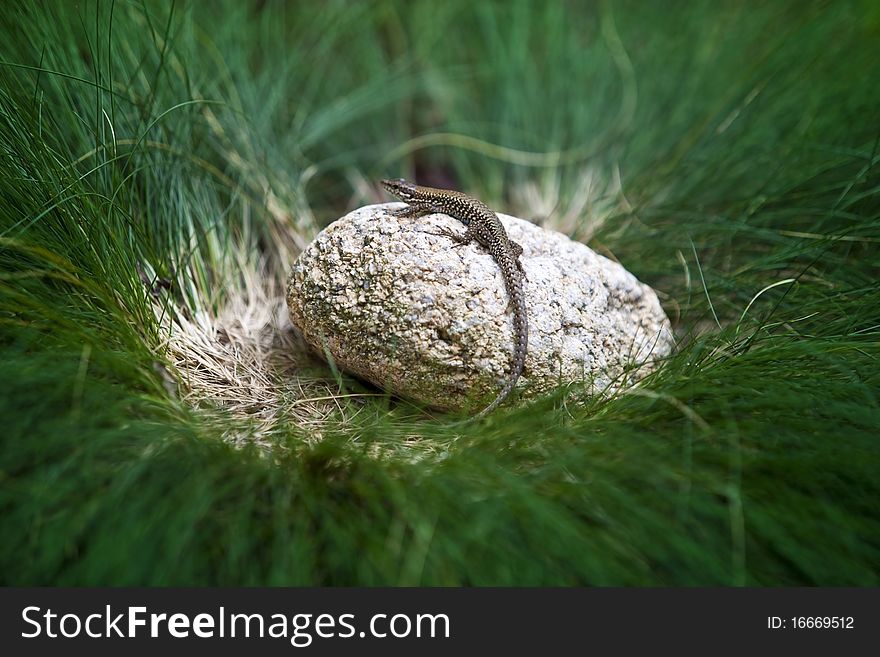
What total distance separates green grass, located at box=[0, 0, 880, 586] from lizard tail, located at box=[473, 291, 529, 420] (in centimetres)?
6

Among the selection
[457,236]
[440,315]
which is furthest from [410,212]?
[440,315]

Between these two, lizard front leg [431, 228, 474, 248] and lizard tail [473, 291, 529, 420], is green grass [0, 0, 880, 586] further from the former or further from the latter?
lizard front leg [431, 228, 474, 248]

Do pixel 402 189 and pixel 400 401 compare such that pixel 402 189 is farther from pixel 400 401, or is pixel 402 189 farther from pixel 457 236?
pixel 400 401

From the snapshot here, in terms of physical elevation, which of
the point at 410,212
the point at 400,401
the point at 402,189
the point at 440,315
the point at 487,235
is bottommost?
the point at 400,401

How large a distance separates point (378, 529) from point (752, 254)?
A: 204 cm

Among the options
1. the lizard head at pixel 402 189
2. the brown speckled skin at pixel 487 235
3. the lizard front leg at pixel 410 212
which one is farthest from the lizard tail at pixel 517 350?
the lizard head at pixel 402 189

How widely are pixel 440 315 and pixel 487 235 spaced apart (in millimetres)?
392

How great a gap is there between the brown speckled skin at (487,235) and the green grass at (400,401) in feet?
0.61

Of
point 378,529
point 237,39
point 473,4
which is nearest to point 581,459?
point 378,529

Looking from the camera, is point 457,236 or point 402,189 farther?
point 402,189

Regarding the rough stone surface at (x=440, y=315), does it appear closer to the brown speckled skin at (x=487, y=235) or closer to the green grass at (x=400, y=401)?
the brown speckled skin at (x=487, y=235)

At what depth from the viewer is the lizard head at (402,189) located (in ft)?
8.51

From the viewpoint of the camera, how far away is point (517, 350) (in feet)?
6.98

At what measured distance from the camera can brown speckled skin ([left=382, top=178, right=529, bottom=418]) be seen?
212 centimetres
